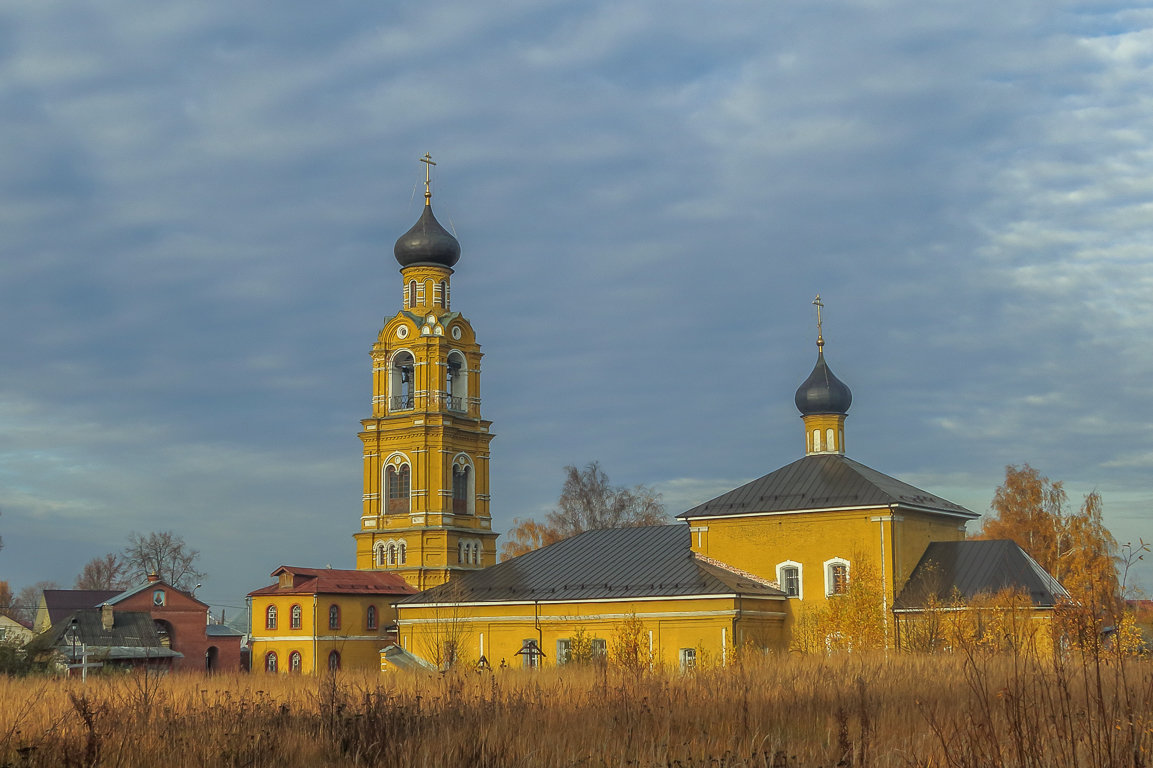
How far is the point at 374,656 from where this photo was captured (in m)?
57.2

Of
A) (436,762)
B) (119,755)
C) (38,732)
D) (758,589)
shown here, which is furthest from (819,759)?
(758,589)

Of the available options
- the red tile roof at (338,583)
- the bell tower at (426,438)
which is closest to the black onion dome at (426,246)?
the bell tower at (426,438)

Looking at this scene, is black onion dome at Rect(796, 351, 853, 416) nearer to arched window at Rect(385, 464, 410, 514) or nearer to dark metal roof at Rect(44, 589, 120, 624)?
arched window at Rect(385, 464, 410, 514)

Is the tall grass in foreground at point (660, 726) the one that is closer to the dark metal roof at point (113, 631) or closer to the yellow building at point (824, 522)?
the yellow building at point (824, 522)

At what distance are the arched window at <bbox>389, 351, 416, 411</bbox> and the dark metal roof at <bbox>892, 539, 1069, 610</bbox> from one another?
93.5 feet

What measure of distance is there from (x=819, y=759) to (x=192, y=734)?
4.10 meters

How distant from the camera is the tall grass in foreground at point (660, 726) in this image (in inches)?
253

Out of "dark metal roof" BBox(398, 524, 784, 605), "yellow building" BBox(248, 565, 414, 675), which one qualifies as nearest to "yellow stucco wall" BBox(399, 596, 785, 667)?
"dark metal roof" BBox(398, 524, 784, 605)

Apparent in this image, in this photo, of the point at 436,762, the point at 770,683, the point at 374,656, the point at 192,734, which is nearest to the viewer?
the point at 436,762

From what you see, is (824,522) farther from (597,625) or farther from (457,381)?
(457,381)

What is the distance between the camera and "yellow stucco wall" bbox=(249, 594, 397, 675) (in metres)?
55.3

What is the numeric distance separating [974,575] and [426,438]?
2770 centimetres

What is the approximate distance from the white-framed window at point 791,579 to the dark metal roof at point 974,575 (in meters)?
3.78

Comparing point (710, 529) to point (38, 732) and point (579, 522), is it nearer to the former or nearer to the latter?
point (579, 522)
